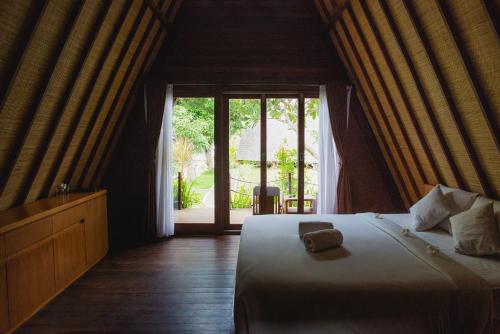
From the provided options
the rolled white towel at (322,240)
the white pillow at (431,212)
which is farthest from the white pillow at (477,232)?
the rolled white towel at (322,240)

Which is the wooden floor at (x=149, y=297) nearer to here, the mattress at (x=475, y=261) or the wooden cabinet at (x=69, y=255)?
the wooden cabinet at (x=69, y=255)

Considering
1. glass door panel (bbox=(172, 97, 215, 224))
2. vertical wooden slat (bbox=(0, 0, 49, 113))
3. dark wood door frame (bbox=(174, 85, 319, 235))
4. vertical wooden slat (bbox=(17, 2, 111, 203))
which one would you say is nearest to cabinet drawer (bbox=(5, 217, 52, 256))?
vertical wooden slat (bbox=(17, 2, 111, 203))

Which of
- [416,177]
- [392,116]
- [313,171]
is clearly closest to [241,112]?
[313,171]

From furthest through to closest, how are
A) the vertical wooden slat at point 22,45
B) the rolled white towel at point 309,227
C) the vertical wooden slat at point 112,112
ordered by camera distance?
the vertical wooden slat at point 112,112 → the rolled white towel at point 309,227 → the vertical wooden slat at point 22,45

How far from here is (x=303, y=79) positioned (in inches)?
176

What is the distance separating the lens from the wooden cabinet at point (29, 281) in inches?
87.9

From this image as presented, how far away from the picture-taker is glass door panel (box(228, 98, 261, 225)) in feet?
15.4

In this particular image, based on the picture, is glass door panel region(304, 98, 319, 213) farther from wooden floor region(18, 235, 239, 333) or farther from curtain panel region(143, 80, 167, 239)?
curtain panel region(143, 80, 167, 239)

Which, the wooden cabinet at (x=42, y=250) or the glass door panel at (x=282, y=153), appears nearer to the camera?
the wooden cabinet at (x=42, y=250)

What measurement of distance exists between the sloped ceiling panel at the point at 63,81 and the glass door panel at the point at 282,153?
1924mm

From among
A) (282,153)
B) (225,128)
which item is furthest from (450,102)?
(225,128)

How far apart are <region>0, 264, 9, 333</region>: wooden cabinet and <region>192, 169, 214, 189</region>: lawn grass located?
9.53 feet

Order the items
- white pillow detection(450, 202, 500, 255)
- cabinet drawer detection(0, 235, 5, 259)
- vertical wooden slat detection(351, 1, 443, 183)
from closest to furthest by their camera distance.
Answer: cabinet drawer detection(0, 235, 5, 259) < white pillow detection(450, 202, 500, 255) < vertical wooden slat detection(351, 1, 443, 183)

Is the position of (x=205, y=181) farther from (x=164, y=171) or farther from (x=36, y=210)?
(x=36, y=210)
